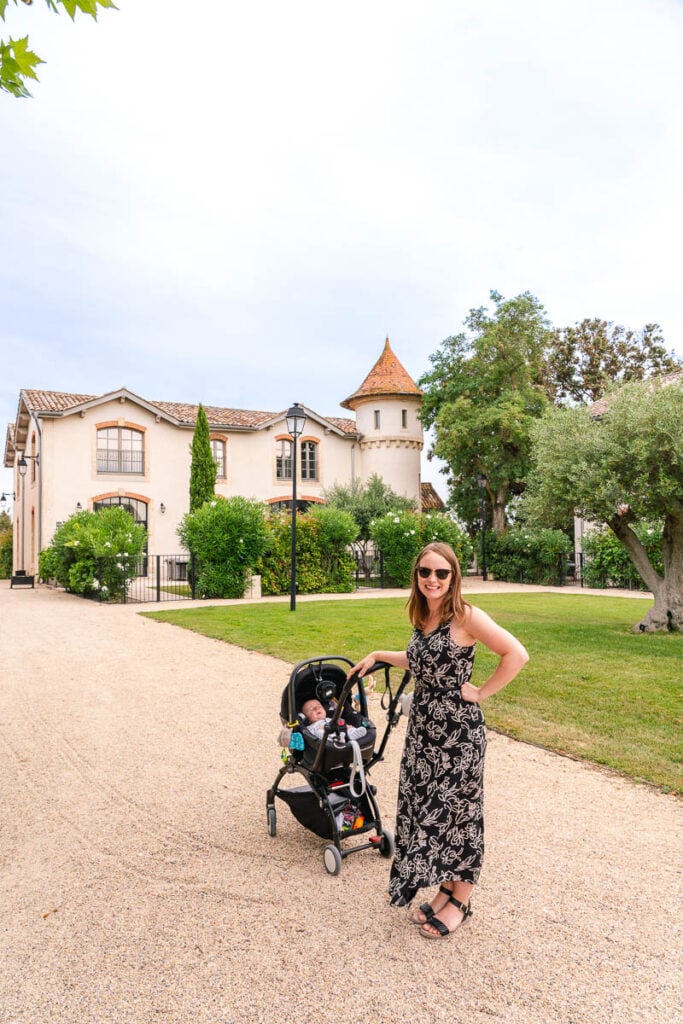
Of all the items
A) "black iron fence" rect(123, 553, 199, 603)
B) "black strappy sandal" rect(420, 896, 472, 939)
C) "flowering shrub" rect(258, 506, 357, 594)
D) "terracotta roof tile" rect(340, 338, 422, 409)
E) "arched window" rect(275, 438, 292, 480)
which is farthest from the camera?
"terracotta roof tile" rect(340, 338, 422, 409)

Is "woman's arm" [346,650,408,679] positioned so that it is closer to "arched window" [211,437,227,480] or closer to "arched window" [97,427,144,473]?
Answer: "arched window" [97,427,144,473]

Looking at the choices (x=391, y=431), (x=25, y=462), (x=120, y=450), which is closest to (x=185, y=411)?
(x=120, y=450)

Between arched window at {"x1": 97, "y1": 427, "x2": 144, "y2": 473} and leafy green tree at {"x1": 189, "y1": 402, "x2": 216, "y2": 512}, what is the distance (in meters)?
2.63

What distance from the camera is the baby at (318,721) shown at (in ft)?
11.6

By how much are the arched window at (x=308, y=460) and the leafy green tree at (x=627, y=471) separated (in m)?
21.1

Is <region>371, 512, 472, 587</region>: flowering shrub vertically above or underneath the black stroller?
above

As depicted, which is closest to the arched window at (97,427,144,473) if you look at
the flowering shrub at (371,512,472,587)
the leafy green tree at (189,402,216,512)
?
the leafy green tree at (189,402,216,512)

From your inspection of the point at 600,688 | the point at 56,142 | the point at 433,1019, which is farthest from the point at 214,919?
the point at 600,688

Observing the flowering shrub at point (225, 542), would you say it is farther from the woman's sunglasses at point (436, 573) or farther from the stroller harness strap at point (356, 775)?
the woman's sunglasses at point (436, 573)

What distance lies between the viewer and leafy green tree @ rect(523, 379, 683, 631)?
32.8 ft

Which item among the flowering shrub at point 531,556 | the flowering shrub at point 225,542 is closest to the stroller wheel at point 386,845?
the flowering shrub at point 225,542

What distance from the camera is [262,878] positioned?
332 cm

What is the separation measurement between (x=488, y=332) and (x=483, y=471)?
6243mm

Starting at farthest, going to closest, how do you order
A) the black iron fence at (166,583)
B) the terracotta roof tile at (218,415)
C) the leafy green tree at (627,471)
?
the terracotta roof tile at (218,415) < the black iron fence at (166,583) < the leafy green tree at (627,471)
